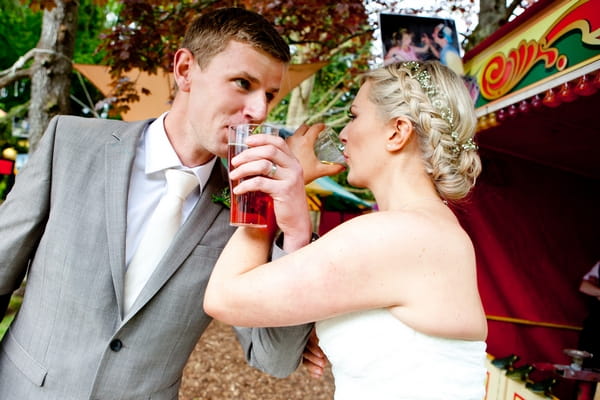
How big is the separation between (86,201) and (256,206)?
74 centimetres

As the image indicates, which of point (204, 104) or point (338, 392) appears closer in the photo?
point (338, 392)

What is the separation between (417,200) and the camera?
1421mm

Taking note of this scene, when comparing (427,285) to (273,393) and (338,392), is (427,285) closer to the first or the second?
(338,392)

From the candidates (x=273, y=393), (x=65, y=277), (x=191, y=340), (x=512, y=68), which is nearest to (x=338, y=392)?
(x=191, y=340)

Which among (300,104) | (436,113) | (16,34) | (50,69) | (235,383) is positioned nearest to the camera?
(436,113)

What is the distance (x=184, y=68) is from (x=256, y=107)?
43 centimetres

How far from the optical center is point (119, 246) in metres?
1.61

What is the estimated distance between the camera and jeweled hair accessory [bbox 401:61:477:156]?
4.86 feet

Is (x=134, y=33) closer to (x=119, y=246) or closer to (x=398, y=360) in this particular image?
(x=119, y=246)

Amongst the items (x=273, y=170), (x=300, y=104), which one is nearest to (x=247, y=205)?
(x=273, y=170)

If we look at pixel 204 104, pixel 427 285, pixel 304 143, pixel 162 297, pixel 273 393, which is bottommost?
pixel 273 393

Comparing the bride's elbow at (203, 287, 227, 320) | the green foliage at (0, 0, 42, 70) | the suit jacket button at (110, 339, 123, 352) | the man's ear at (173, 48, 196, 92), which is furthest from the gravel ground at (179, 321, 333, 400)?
the green foliage at (0, 0, 42, 70)

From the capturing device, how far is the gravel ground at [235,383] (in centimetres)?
632

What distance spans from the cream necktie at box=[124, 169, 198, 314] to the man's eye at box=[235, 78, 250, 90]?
0.43 m
